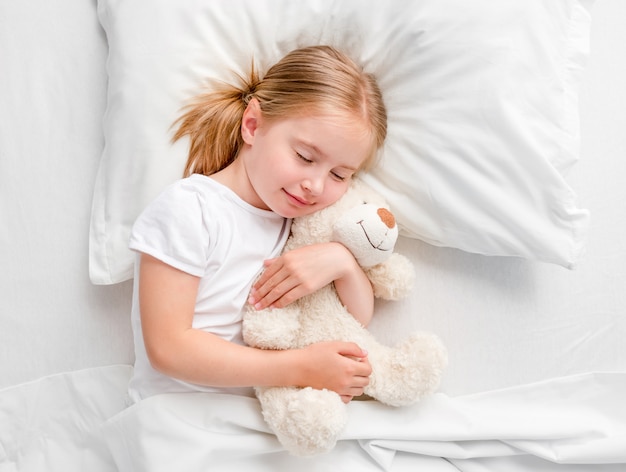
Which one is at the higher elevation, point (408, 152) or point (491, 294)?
point (408, 152)

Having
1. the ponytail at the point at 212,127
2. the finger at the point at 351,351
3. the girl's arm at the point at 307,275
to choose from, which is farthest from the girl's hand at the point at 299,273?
the ponytail at the point at 212,127

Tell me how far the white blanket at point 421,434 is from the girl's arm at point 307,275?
18 centimetres

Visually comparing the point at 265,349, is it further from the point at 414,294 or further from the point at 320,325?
the point at 414,294

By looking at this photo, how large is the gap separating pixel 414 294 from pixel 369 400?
0.66 feet

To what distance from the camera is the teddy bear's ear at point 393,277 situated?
111 cm

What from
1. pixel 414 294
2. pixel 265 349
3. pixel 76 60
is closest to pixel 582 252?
pixel 414 294

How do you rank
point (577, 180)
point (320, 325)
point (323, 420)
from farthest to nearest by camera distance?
1. point (577, 180)
2. point (320, 325)
3. point (323, 420)

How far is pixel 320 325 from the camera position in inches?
43.0

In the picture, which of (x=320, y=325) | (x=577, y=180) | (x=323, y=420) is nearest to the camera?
(x=323, y=420)

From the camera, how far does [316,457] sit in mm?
1068

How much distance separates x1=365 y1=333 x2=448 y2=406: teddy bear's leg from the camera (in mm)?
1051

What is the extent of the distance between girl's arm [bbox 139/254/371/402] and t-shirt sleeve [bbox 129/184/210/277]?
2cm

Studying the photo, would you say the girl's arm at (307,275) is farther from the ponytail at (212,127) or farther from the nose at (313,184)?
the ponytail at (212,127)

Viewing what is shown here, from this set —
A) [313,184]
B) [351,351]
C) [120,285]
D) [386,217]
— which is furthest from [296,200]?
[120,285]
